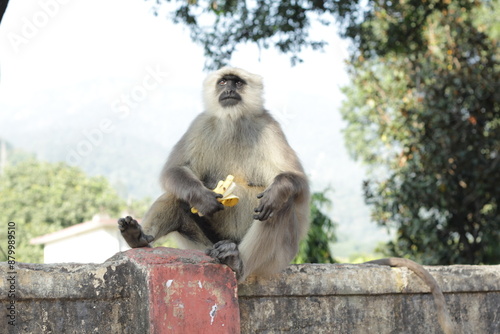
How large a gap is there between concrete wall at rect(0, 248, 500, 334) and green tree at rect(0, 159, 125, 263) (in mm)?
23839

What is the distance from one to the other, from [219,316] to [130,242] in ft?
2.39

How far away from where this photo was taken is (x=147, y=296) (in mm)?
2961

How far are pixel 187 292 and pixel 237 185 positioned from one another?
1.09 m

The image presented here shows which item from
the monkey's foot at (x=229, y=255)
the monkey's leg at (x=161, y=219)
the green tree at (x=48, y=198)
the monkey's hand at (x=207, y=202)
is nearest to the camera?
the monkey's foot at (x=229, y=255)

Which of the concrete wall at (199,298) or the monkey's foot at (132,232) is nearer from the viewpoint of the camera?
the concrete wall at (199,298)

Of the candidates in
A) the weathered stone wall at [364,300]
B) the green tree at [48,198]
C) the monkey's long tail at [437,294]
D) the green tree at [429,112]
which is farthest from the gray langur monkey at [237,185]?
the green tree at [48,198]

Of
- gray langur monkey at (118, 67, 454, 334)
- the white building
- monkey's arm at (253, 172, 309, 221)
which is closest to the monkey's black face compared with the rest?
gray langur monkey at (118, 67, 454, 334)

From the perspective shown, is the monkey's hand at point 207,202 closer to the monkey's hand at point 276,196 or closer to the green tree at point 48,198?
the monkey's hand at point 276,196

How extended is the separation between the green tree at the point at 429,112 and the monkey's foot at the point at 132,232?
5.49 metres

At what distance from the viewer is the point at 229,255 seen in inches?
128

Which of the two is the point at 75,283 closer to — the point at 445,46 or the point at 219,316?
the point at 219,316

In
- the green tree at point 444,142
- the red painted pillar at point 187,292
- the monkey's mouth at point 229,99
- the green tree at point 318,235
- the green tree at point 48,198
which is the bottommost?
the red painted pillar at point 187,292

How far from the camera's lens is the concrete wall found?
2.85m

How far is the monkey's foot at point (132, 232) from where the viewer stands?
3.51 metres
